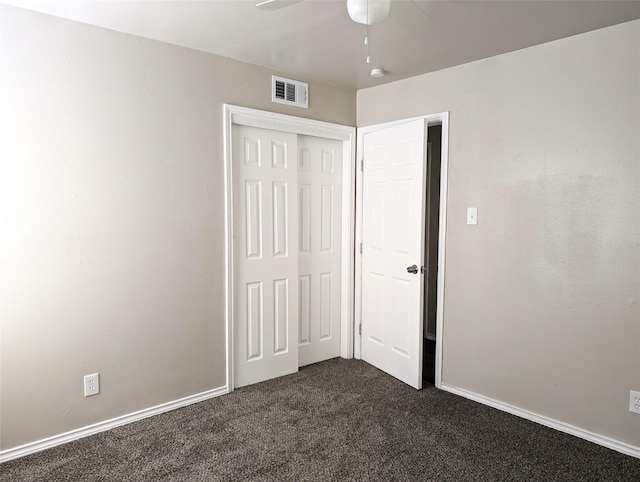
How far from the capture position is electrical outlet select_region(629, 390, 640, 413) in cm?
232

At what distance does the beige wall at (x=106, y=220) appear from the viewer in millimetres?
2229

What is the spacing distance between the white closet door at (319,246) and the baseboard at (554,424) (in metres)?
1.06

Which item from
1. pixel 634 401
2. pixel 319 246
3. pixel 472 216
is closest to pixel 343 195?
pixel 319 246

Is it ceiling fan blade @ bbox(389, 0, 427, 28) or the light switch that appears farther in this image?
the light switch

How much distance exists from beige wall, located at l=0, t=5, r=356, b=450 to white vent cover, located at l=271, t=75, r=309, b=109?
143 mm

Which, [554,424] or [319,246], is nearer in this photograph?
[554,424]

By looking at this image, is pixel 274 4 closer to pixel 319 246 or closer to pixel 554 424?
pixel 319 246

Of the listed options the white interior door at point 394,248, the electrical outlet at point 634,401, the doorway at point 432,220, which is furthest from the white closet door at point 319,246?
the electrical outlet at point 634,401

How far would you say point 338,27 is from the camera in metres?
2.36

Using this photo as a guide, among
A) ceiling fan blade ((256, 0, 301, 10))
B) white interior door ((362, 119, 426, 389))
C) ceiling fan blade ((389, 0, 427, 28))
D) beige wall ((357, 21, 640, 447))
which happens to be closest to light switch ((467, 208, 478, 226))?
beige wall ((357, 21, 640, 447))

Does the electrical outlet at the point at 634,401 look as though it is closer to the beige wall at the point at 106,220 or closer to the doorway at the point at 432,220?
the doorway at the point at 432,220

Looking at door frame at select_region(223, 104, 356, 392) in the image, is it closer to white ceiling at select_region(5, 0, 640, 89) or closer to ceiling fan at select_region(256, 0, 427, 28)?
white ceiling at select_region(5, 0, 640, 89)

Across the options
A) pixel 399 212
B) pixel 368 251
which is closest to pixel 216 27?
pixel 399 212

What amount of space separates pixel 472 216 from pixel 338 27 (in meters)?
1.49
